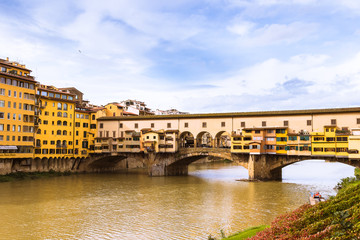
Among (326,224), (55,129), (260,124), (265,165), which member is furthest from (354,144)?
(55,129)

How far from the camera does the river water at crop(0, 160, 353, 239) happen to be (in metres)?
23.7

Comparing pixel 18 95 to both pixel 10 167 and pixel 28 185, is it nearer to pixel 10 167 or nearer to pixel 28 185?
pixel 10 167

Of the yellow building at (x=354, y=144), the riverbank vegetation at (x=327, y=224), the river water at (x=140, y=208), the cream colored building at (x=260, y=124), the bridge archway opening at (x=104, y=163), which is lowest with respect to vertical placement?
the river water at (x=140, y=208)

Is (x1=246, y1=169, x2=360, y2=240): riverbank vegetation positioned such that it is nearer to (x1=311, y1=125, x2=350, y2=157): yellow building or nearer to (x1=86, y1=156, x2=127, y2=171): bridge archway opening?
(x1=311, y1=125, x2=350, y2=157): yellow building

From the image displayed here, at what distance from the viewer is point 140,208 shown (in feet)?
105

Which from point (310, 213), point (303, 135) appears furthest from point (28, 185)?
point (310, 213)

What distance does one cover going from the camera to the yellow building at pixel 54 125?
59469 millimetres

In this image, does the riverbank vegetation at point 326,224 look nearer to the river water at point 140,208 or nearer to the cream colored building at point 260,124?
the river water at point 140,208

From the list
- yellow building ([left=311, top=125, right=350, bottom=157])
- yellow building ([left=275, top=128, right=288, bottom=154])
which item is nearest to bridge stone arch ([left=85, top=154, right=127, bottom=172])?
yellow building ([left=275, top=128, right=288, bottom=154])

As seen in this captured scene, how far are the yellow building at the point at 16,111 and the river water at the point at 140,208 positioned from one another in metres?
7.29

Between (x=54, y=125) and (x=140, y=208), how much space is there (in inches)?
1440

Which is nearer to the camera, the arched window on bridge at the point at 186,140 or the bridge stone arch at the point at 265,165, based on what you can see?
the bridge stone arch at the point at 265,165

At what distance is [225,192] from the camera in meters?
41.3

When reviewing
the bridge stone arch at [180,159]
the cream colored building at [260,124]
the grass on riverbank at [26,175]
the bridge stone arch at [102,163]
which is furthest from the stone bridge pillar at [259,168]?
the grass on riverbank at [26,175]
